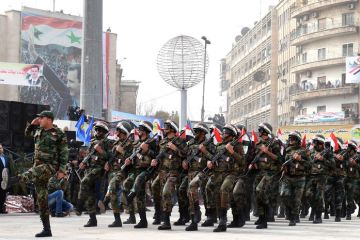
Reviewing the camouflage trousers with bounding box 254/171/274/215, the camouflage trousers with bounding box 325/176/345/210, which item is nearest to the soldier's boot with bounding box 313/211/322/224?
the camouflage trousers with bounding box 325/176/345/210

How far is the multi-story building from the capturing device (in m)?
83.1

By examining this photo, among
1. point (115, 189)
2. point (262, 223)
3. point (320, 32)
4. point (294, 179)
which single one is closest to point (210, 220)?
point (262, 223)

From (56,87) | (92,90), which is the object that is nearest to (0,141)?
(92,90)

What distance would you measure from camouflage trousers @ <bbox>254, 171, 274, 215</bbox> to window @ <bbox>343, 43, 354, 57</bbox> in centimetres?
5404

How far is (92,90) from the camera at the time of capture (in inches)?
890

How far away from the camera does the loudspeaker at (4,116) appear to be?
1998cm

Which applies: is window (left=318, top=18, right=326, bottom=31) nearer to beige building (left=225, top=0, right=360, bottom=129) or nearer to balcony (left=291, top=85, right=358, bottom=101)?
beige building (left=225, top=0, right=360, bottom=129)

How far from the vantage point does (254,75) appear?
285 ft

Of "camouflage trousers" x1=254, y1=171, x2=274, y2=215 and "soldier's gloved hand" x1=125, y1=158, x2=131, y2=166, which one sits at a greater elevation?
"soldier's gloved hand" x1=125, y1=158, x2=131, y2=166

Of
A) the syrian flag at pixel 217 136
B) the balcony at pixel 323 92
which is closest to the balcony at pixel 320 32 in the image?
the balcony at pixel 323 92

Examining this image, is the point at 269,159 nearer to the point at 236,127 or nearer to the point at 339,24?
the point at 236,127

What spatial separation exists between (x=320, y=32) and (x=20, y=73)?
27482 mm

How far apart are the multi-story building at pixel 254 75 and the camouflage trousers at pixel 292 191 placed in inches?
2559

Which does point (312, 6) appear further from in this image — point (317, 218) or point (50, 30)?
point (317, 218)
